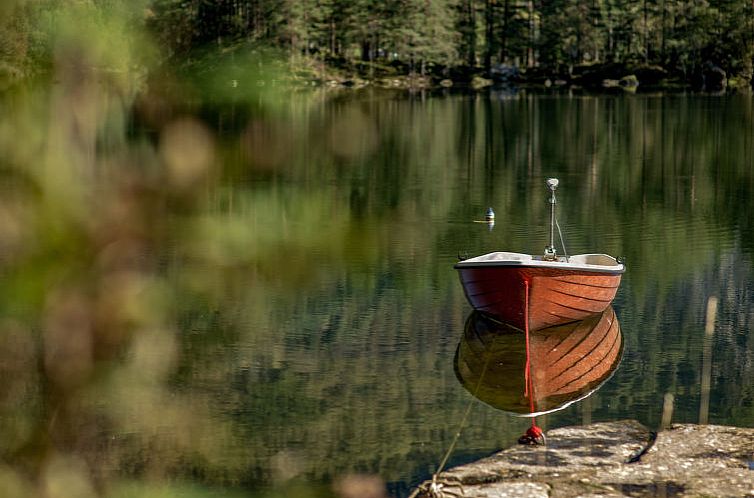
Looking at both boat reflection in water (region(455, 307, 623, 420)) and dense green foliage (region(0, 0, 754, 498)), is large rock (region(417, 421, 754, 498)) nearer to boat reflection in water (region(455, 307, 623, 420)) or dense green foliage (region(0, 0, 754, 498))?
dense green foliage (region(0, 0, 754, 498))

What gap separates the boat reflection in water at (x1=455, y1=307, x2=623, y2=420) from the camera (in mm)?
17672

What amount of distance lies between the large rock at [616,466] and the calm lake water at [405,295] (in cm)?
105

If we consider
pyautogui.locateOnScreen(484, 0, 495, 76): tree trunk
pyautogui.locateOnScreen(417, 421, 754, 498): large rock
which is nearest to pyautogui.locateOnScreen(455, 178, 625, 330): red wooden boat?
pyautogui.locateOnScreen(417, 421, 754, 498): large rock

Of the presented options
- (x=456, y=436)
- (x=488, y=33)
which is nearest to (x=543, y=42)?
(x=488, y=33)

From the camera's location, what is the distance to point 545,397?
1758 cm

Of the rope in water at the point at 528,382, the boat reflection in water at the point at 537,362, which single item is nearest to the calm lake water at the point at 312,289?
the boat reflection in water at the point at 537,362

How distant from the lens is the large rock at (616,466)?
39.5 ft

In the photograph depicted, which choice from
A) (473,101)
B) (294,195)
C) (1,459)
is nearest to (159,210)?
(294,195)

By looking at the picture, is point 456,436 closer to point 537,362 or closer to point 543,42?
point 537,362

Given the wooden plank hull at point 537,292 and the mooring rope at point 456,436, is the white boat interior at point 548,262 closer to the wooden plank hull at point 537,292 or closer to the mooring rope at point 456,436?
the wooden plank hull at point 537,292

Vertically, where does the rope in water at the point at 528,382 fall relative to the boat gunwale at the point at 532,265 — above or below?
below

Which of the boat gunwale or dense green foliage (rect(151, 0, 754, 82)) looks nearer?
the boat gunwale

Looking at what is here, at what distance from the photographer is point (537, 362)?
19969 mm

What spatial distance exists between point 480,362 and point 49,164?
17.2 meters
